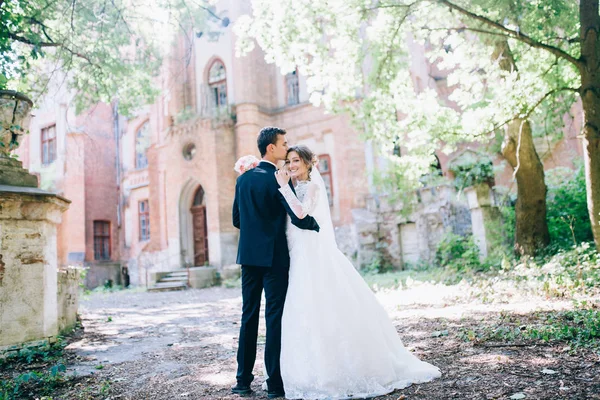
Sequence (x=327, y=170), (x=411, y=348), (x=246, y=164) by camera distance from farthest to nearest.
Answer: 1. (x=327, y=170)
2. (x=411, y=348)
3. (x=246, y=164)

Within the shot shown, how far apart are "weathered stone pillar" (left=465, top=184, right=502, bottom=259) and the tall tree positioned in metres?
1.04

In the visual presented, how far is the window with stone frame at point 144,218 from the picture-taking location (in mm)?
24500

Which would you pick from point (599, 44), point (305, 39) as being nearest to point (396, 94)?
point (305, 39)

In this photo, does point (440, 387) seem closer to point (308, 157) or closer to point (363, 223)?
point (308, 157)

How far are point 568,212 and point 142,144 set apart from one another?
2137 centimetres

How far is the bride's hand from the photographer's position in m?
3.62

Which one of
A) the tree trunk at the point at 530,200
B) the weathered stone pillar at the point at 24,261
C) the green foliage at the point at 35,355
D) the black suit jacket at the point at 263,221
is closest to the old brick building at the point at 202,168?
the tree trunk at the point at 530,200

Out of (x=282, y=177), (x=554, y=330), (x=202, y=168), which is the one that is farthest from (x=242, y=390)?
(x=202, y=168)

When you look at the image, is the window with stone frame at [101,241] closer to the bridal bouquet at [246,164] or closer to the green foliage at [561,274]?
the green foliage at [561,274]

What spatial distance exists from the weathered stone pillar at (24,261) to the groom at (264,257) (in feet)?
9.23

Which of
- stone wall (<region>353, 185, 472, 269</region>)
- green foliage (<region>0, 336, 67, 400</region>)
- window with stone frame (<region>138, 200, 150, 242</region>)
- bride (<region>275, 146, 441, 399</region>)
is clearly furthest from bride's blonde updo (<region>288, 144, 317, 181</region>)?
window with stone frame (<region>138, 200, 150, 242</region>)

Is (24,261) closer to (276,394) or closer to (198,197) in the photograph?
(276,394)

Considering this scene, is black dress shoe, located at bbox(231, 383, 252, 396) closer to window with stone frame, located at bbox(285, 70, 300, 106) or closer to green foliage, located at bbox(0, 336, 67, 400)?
green foliage, located at bbox(0, 336, 67, 400)

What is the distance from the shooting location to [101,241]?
24875mm
